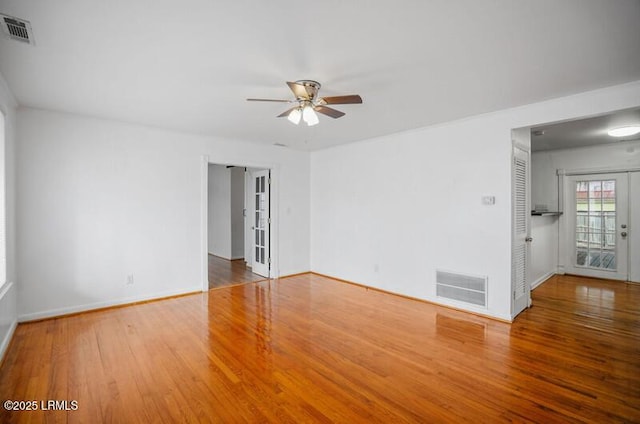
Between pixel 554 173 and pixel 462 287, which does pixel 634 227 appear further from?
pixel 462 287

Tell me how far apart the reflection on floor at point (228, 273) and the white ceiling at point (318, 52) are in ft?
10.7

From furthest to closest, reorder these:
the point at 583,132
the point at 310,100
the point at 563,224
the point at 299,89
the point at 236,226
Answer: the point at 236,226
the point at 563,224
the point at 583,132
the point at 310,100
the point at 299,89

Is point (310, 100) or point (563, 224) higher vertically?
point (310, 100)

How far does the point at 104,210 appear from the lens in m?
4.23

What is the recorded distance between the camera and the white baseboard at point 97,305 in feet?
12.3

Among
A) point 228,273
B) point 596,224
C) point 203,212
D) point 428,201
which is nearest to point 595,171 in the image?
point 596,224

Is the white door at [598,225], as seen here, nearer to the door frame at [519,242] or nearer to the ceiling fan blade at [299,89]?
the door frame at [519,242]

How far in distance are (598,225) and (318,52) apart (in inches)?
273

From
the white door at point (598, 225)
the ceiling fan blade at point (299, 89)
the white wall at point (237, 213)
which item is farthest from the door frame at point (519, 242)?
the white wall at point (237, 213)

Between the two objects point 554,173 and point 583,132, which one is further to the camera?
point 554,173

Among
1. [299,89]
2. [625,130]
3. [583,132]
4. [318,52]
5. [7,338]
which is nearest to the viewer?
[318,52]

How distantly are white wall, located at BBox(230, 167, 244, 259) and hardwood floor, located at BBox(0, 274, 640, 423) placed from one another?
3712 mm

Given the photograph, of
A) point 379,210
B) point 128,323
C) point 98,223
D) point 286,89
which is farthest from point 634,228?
point 98,223

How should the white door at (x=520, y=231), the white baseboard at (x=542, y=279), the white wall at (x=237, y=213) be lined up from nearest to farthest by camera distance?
1. the white door at (x=520, y=231)
2. the white baseboard at (x=542, y=279)
3. the white wall at (x=237, y=213)
